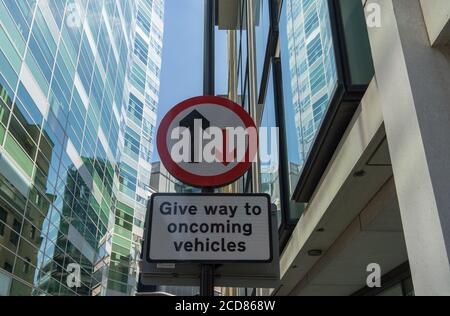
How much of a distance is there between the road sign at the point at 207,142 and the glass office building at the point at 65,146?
14.7 metres

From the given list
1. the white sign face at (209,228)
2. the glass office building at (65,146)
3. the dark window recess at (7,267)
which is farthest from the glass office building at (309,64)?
the dark window recess at (7,267)

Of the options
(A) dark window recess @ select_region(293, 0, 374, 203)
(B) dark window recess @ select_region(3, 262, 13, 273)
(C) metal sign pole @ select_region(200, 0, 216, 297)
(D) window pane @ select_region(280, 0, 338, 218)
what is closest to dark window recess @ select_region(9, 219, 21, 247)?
(B) dark window recess @ select_region(3, 262, 13, 273)

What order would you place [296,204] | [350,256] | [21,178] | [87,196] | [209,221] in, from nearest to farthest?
[209,221] < [350,256] < [296,204] < [21,178] < [87,196]

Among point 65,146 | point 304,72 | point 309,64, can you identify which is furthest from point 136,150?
point 309,64

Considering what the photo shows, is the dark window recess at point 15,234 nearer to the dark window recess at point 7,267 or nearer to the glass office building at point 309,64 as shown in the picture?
the dark window recess at point 7,267

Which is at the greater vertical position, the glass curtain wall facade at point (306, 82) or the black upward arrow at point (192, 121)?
the glass curtain wall facade at point (306, 82)

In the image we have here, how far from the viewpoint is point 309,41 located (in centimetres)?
511

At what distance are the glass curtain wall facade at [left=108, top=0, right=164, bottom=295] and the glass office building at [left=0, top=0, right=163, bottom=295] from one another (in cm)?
23

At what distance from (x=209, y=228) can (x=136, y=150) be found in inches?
2003

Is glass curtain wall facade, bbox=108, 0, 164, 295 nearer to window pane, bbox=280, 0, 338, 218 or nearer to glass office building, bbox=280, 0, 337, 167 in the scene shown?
window pane, bbox=280, 0, 338, 218

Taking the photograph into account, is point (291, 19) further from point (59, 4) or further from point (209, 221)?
point (59, 4)

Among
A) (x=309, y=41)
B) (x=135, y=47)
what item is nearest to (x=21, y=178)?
(x=309, y=41)

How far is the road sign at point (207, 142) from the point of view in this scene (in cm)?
277
